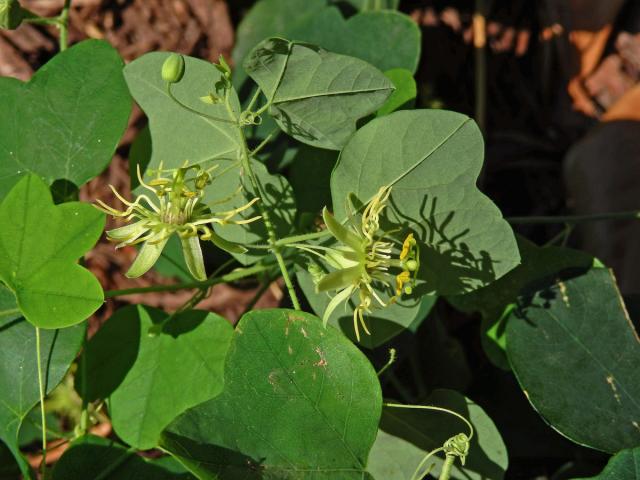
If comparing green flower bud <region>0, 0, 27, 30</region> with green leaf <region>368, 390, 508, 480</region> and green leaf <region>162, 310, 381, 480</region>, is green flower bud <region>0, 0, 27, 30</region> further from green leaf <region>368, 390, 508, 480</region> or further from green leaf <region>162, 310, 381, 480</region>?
green leaf <region>368, 390, 508, 480</region>

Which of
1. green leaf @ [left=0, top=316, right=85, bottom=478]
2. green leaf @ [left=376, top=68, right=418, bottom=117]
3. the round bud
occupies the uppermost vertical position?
green leaf @ [left=376, top=68, right=418, bottom=117]

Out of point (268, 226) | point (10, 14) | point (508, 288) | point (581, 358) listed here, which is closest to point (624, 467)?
point (581, 358)

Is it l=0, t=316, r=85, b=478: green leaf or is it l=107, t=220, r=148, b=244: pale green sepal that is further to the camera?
l=0, t=316, r=85, b=478: green leaf

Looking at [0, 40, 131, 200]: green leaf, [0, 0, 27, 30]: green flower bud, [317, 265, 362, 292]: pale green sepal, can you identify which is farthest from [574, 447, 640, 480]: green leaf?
[0, 0, 27, 30]: green flower bud

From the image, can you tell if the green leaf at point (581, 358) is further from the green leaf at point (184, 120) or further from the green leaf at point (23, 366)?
the green leaf at point (23, 366)

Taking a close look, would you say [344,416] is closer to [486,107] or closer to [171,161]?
[171,161]

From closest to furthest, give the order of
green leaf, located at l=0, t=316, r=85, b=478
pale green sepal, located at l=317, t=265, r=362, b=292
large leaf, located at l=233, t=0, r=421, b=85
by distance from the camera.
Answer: pale green sepal, located at l=317, t=265, r=362, b=292 → green leaf, located at l=0, t=316, r=85, b=478 → large leaf, located at l=233, t=0, r=421, b=85
